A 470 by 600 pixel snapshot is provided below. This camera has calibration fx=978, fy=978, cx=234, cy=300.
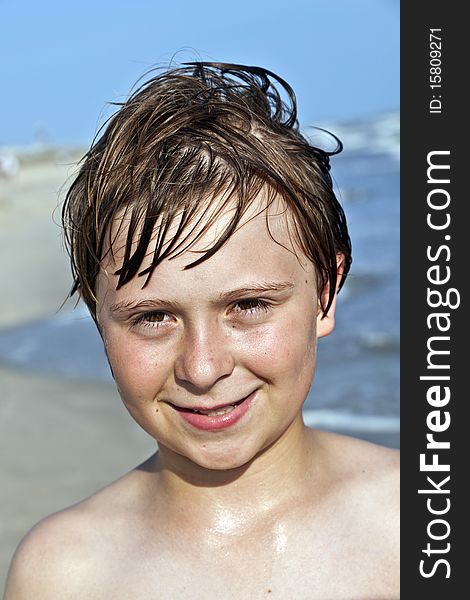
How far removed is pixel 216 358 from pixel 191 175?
1.27 feet

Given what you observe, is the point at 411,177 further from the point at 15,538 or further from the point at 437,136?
the point at 15,538

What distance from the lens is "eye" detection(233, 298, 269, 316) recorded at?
203cm

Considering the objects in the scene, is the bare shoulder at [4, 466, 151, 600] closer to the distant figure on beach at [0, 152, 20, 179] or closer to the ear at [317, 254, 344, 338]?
the ear at [317, 254, 344, 338]

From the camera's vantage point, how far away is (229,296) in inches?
78.7

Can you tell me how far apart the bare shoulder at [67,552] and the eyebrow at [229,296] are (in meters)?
0.64

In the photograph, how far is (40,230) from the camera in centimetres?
1507

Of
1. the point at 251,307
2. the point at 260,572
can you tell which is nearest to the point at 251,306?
→ the point at 251,307

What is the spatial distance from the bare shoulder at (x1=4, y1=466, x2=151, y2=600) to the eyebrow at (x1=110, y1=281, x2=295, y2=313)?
64cm

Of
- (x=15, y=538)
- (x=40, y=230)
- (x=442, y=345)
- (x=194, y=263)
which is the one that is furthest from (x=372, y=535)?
(x=40, y=230)

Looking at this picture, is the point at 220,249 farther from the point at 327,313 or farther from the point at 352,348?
the point at 352,348

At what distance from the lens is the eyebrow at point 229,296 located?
200 cm

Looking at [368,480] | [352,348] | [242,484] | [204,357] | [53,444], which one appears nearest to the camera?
[204,357]

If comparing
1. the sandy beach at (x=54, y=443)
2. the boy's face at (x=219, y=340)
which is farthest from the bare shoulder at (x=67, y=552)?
the sandy beach at (x=54, y=443)

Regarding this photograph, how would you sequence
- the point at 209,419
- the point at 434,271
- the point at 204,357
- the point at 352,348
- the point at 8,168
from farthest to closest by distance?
the point at 8,168, the point at 352,348, the point at 434,271, the point at 209,419, the point at 204,357
